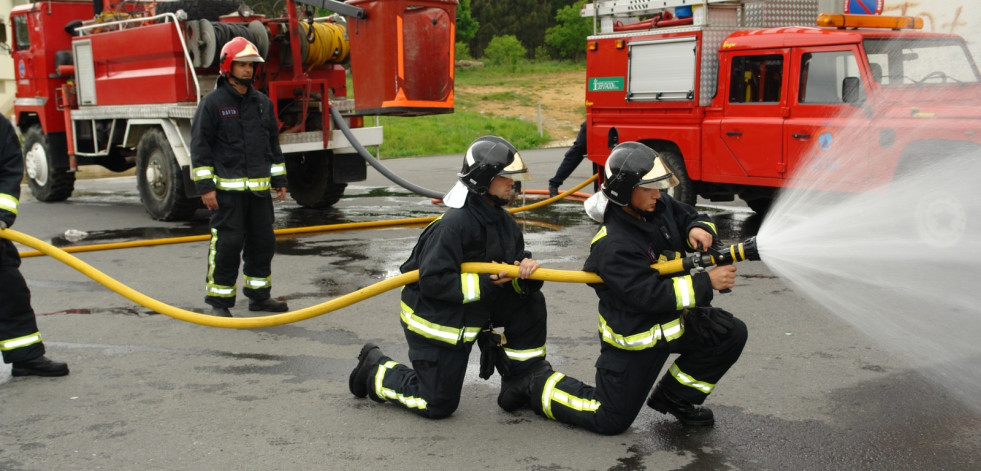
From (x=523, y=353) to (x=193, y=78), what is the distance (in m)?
7.32

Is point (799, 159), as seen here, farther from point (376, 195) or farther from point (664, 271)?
point (376, 195)

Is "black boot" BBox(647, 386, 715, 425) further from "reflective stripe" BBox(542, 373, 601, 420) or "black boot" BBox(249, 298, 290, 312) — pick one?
"black boot" BBox(249, 298, 290, 312)

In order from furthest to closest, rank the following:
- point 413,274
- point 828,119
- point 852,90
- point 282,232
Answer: point 282,232 → point 828,119 → point 852,90 → point 413,274

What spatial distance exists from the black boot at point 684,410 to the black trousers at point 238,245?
323 cm

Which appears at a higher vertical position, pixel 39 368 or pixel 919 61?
pixel 919 61

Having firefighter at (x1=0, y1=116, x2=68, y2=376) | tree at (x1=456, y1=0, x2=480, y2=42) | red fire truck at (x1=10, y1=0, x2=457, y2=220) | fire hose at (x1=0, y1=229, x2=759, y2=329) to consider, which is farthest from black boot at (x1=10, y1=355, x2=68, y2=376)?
tree at (x1=456, y1=0, x2=480, y2=42)

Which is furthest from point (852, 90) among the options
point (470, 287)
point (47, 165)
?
point (47, 165)

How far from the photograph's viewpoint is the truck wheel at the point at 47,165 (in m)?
13.5

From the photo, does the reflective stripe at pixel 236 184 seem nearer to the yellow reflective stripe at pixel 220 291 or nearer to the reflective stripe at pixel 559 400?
the yellow reflective stripe at pixel 220 291

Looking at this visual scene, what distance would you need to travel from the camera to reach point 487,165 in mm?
4465

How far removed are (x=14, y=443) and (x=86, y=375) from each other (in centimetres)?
106

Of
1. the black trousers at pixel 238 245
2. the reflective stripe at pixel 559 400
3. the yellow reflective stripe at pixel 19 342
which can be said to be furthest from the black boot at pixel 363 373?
the black trousers at pixel 238 245

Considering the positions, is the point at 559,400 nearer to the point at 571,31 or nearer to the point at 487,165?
the point at 487,165

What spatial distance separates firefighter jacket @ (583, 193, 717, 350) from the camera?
13.5ft
